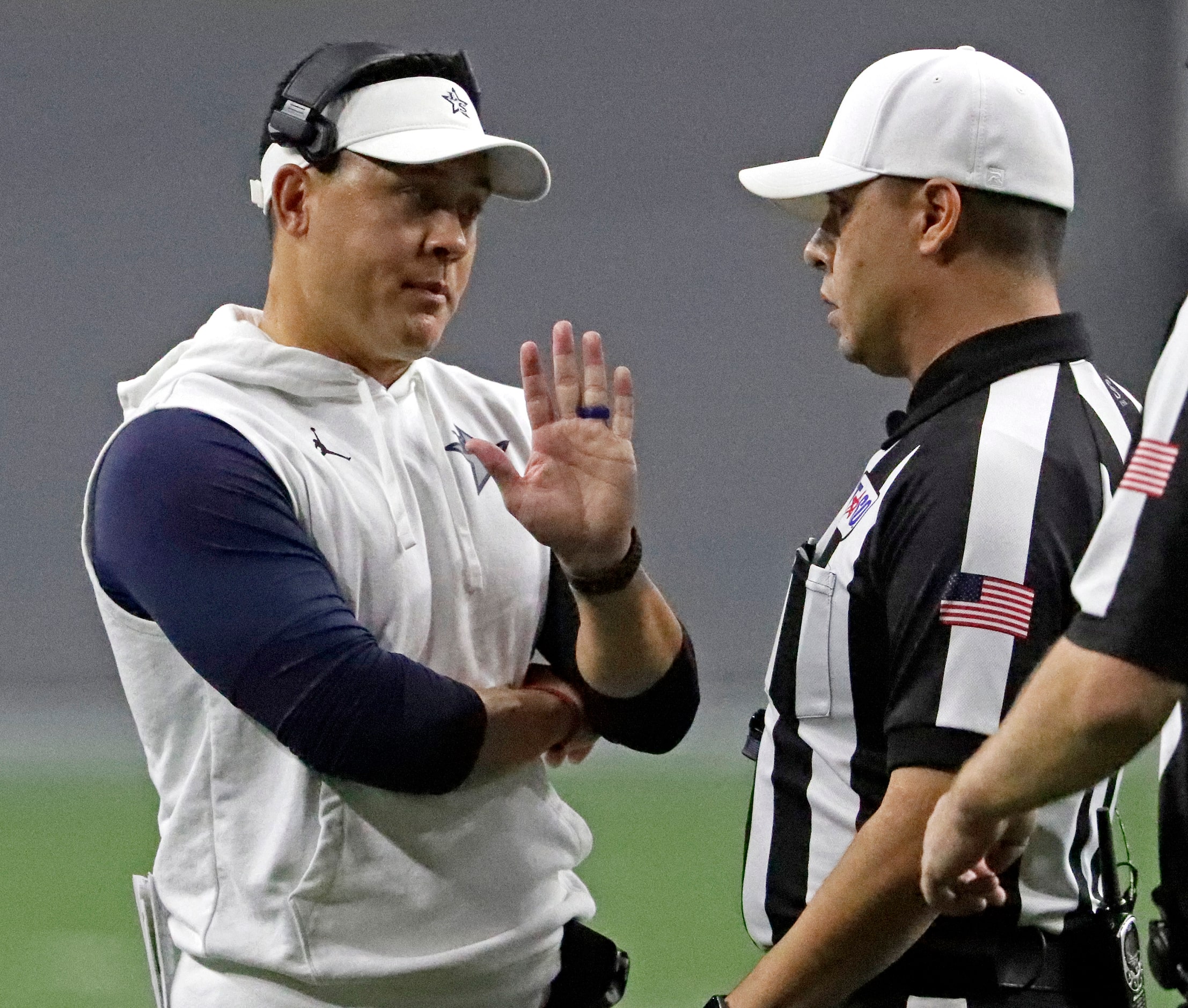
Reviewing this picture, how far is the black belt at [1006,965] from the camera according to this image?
5.90ft

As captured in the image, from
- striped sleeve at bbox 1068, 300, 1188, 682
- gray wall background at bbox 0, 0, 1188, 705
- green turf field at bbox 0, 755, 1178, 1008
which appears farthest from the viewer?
gray wall background at bbox 0, 0, 1188, 705

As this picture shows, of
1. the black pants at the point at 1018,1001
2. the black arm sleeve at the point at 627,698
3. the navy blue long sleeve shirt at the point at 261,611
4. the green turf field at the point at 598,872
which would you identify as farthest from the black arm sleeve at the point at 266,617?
the green turf field at the point at 598,872

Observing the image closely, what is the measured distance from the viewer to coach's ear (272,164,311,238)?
2.07 m

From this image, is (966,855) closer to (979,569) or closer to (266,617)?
(979,569)

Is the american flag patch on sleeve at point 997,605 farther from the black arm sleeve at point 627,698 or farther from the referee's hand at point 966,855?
the black arm sleeve at point 627,698

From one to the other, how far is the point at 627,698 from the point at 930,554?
44cm

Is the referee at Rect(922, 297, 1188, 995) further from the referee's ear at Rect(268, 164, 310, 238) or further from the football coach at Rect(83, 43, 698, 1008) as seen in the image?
the referee's ear at Rect(268, 164, 310, 238)

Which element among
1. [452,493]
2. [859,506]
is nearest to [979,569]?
[859,506]

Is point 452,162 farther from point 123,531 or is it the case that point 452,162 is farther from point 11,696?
point 11,696

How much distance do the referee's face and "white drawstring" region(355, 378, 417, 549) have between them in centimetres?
54

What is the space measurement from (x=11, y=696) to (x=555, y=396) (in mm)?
5199

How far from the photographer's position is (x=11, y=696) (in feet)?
21.8

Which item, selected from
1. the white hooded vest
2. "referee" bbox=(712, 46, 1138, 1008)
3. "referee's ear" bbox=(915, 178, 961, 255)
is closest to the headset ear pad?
the white hooded vest

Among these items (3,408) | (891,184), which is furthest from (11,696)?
(891,184)
